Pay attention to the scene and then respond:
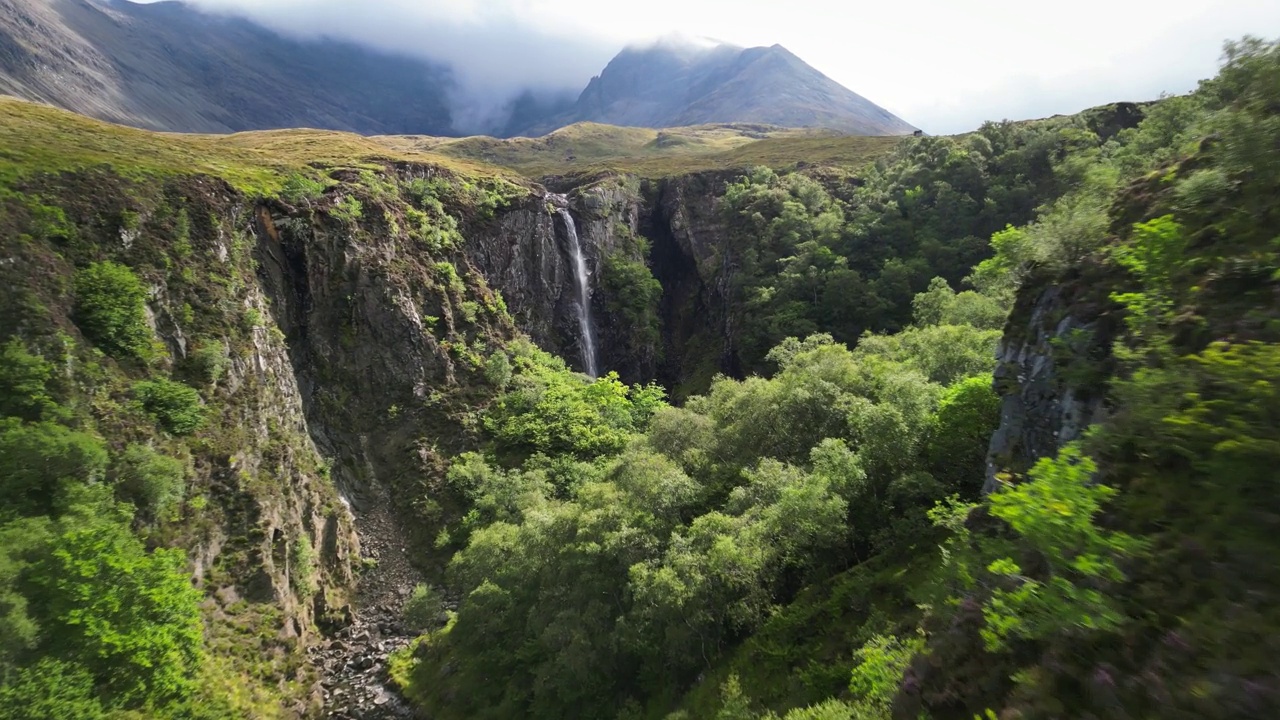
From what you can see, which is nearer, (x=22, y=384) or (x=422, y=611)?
(x=22, y=384)

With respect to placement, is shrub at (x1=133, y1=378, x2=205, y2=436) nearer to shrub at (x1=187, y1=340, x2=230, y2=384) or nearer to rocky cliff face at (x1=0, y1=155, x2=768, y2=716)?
rocky cliff face at (x1=0, y1=155, x2=768, y2=716)

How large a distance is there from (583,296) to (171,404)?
4824 cm

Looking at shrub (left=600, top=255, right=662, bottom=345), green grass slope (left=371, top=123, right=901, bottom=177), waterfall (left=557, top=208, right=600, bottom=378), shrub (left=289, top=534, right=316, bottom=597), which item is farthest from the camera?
green grass slope (left=371, top=123, right=901, bottom=177)

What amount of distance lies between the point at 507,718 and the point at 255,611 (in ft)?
51.5

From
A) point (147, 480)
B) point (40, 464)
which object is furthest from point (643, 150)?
point (40, 464)

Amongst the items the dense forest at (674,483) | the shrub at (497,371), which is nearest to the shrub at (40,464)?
the dense forest at (674,483)

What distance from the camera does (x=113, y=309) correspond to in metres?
30.6

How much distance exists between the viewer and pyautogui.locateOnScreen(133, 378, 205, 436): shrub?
98.5ft

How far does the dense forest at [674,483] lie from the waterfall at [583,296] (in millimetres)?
14997

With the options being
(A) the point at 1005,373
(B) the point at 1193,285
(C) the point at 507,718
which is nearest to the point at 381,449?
(C) the point at 507,718

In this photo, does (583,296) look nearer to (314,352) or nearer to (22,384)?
(314,352)

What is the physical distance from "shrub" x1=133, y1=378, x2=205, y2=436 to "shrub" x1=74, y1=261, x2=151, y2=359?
2.18m

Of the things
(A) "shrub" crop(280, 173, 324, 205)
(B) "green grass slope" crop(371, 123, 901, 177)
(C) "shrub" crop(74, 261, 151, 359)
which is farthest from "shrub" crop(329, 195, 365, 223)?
(B) "green grass slope" crop(371, 123, 901, 177)

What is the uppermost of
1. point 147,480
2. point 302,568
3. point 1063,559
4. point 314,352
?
point 1063,559
